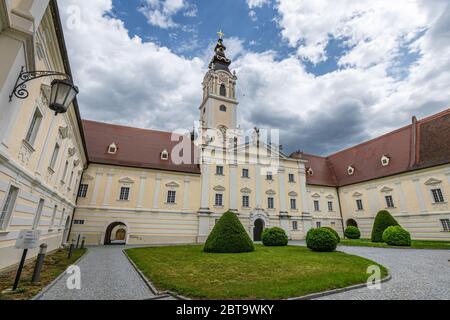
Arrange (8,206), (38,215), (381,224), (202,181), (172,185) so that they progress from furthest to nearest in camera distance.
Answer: (202,181), (172,185), (381,224), (38,215), (8,206)

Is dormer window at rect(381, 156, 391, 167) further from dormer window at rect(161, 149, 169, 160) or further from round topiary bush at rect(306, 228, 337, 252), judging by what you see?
dormer window at rect(161, 149, 169, 160)

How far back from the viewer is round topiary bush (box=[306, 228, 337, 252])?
1471 centimetres

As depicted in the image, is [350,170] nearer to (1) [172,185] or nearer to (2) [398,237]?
(2) [398,237]

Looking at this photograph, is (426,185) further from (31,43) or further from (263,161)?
(31,43)

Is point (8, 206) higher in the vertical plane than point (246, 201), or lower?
lower

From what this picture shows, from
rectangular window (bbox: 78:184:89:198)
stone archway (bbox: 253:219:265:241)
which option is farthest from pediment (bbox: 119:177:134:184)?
stone archway (bbox: 253:219:265:241)

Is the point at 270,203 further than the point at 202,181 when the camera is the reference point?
Yes

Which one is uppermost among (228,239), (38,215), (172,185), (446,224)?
(172,185)

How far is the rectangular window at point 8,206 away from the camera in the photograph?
7141mm

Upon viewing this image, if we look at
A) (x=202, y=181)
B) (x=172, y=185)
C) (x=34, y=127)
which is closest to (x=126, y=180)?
(x=172, y=185)

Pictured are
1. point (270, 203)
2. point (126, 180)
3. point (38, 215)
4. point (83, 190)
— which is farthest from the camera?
point (270, 203)

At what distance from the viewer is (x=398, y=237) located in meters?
17.2

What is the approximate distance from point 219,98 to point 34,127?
95.4 ft

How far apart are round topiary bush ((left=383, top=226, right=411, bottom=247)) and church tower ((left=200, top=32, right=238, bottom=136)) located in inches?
930
